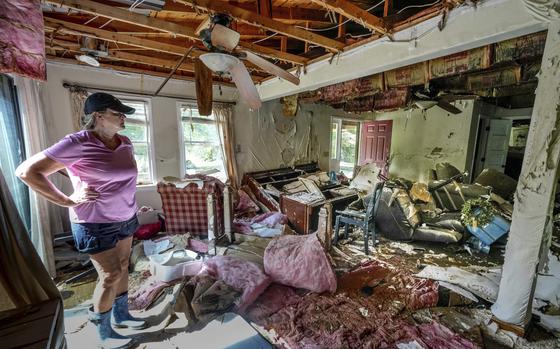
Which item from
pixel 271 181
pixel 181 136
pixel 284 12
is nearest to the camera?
pixel 284 12

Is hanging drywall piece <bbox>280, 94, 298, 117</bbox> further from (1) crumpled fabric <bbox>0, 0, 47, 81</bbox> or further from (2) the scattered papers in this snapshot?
(1) crumpled fabric <bbox>0, 0, 47, 81</bbox>

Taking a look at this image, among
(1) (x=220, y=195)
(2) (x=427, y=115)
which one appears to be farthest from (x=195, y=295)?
(2) (x=427, y=115)

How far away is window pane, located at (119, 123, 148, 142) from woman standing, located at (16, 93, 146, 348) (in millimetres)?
2704

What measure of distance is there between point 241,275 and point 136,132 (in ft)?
10.2

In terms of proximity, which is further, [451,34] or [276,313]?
[276,313]

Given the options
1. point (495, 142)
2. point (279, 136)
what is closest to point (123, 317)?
point (279, 136)

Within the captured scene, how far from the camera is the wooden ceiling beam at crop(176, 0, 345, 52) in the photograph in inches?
68.0

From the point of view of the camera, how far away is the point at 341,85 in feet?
11.6

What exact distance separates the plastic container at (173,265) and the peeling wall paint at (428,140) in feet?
19.1

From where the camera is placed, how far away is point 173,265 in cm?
253

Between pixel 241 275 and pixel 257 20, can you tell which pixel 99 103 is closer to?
pixel 257 20

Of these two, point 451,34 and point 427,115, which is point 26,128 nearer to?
point 451,34

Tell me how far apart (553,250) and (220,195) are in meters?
3.49

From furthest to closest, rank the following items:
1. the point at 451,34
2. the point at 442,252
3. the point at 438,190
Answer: the point at 438,190 → the point at 442,252 → the point at 451,34
